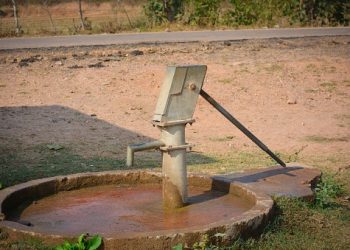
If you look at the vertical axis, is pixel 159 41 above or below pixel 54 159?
above

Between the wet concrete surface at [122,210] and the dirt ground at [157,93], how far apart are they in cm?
224

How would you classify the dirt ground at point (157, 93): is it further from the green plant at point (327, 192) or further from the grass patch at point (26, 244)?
the grass patch at point (26, 244)

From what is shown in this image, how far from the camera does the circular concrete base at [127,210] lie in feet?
11.6

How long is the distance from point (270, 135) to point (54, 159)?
9.71 feet

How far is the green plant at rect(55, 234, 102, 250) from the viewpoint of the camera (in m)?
3.41

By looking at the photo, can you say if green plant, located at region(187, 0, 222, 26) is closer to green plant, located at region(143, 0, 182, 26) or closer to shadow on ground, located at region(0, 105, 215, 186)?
green plant, located at region(143, 0, 182, 26)

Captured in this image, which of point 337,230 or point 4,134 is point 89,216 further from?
point 4,134

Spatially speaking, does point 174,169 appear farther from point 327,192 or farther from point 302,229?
point 327,192

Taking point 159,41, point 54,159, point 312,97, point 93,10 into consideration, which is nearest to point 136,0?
point 93,10

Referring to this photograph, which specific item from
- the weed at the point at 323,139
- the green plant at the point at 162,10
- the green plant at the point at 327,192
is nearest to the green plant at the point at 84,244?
the green plant at the point at 327,192

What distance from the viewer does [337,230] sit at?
4418 millimetres

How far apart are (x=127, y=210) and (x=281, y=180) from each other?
1.40m

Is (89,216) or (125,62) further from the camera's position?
(125,62)

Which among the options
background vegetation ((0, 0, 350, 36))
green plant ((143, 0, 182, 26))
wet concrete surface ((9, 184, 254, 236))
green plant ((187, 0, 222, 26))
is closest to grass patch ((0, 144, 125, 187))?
wet concrete surface ((9, 184, 254, 236))
